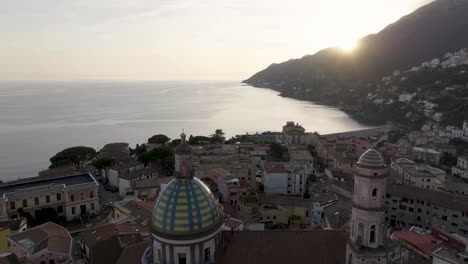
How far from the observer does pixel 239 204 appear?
1364 inches

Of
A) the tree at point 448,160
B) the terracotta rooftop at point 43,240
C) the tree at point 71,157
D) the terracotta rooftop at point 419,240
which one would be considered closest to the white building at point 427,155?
the tree at point 448,160

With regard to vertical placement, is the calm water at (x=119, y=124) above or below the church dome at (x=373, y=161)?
below

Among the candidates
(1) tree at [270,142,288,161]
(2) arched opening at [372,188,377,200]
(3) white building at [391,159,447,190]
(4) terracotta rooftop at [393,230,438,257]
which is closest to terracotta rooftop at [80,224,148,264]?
(2) arched opening at [372,188,377,200]

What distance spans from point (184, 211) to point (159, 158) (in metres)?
39.2

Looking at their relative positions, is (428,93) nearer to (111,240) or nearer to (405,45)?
(405,45)

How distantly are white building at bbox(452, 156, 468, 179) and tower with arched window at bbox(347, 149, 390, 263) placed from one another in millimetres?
45284

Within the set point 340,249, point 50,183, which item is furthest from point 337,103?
point 340,249

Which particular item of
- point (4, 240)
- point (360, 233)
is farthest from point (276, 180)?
point (4, 240)

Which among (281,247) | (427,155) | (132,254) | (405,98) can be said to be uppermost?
(405,98)

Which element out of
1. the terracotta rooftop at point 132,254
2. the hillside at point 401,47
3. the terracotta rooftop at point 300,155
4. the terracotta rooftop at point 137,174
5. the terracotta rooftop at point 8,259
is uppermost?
the hillside at point 401,47

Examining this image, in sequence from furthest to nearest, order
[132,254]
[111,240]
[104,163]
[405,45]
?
[405,45]
[104,163]
[111,240]
[132,254]

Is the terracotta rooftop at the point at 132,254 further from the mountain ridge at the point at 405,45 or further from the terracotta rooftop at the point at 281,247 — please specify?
the mountain ridge at the point at 405,45

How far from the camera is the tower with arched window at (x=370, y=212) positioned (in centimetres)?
1608

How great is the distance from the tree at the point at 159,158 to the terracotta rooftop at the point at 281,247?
38.2m
